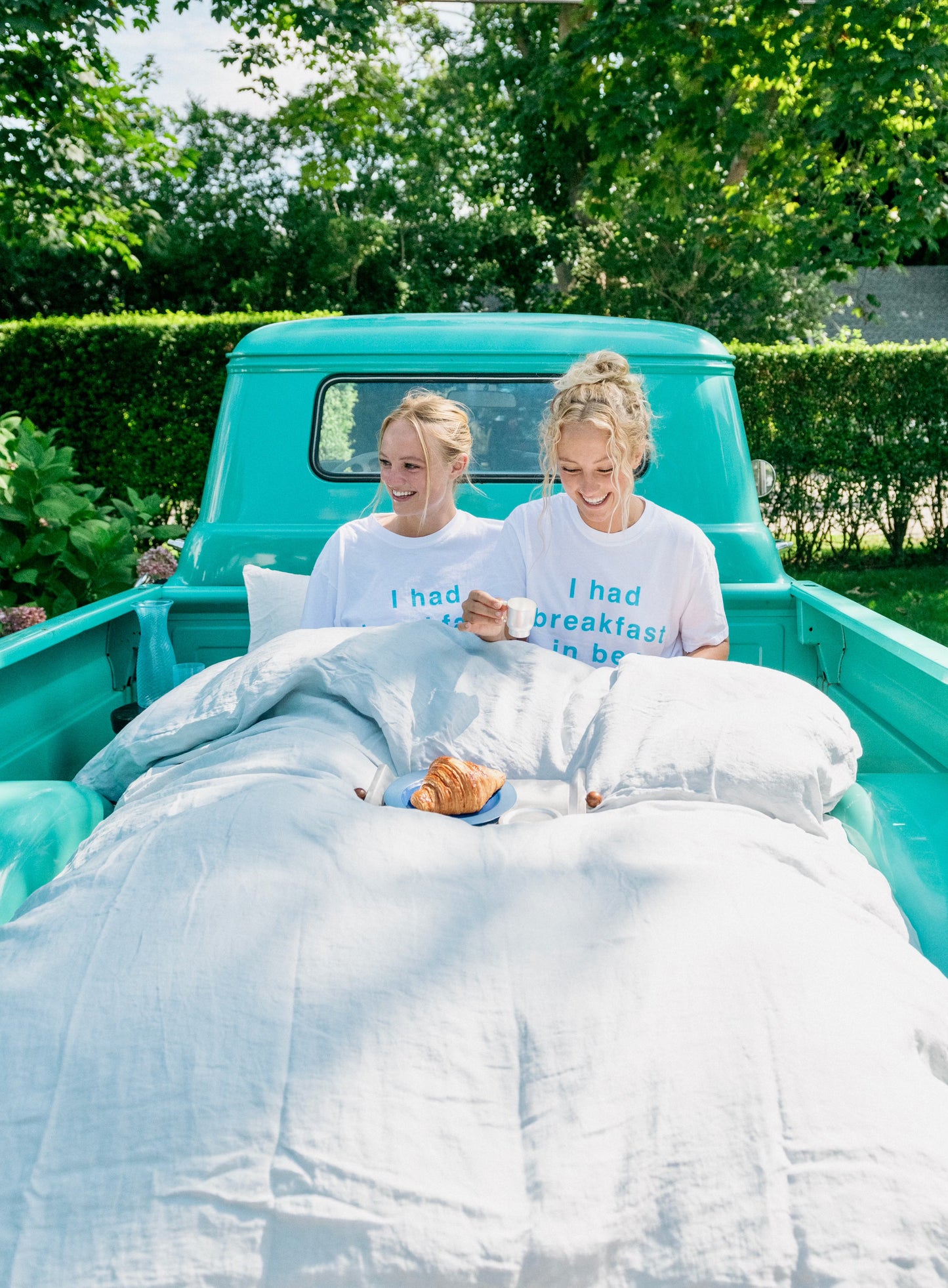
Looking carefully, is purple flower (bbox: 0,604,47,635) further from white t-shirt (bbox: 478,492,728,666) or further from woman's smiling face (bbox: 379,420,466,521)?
white t-shirt (bbox: 478,492,728,666)

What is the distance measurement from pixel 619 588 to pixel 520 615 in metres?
0.56

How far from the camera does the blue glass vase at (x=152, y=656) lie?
3141 millimetres

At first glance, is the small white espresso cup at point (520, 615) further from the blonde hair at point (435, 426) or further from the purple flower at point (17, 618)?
the purple flower at point (17, 618)

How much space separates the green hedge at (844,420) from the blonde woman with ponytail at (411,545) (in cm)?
705

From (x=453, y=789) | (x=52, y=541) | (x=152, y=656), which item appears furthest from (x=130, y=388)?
(x=453, y=789)

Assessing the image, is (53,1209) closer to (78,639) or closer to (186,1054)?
(186,1054)

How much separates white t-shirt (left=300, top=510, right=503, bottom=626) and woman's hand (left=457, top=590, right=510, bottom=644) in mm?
413

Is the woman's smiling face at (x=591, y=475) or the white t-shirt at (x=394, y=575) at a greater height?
the woman's smiling face at (x=591, y=475)

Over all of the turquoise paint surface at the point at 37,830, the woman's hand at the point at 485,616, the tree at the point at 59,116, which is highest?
the tree at the point at 59,116

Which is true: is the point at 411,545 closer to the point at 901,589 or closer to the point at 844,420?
the point at 901,589

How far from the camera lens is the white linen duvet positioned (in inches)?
40.6

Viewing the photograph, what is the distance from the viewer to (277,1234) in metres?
1.04

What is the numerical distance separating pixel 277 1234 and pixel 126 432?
379 inches

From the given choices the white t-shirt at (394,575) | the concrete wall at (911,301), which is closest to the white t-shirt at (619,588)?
the white t-shirt at (394,575)
